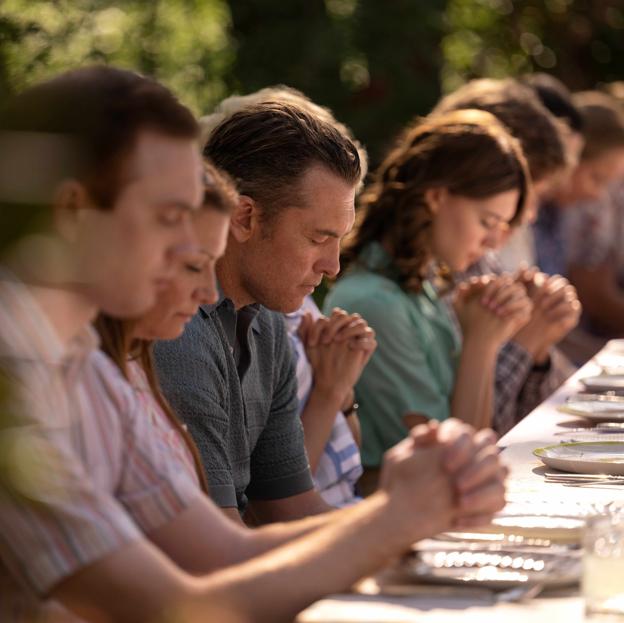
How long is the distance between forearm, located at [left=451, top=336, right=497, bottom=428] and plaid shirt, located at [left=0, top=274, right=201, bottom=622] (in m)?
1.98

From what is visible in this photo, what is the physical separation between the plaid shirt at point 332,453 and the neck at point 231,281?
413mm

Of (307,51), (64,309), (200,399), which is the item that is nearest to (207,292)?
(64,309)

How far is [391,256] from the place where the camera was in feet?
10.9

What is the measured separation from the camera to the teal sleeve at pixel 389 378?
3.26 meters

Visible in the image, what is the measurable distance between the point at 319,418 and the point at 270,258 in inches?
22.2

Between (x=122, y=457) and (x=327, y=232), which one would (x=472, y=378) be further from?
(x=122, y=457)

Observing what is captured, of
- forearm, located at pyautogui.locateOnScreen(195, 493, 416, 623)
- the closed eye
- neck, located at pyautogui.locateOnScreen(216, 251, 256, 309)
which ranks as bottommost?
forearm, located at pyautogui.locateOnScreen(195, 493, 416, 623)

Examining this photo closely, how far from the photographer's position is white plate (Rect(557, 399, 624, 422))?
8.83 ft

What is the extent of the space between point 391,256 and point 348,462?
0.69m

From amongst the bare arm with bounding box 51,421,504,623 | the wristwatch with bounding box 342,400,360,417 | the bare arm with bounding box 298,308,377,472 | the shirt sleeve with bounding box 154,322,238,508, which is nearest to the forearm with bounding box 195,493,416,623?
the bare arm with bounding box 51,421,504,623

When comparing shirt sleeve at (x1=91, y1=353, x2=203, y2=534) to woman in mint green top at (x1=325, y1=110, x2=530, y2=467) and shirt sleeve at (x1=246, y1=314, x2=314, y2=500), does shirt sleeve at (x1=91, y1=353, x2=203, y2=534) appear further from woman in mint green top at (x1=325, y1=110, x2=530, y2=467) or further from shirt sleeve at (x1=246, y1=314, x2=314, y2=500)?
woman in mint green top at (x1=325, y1=110, x2=530, y2=467)

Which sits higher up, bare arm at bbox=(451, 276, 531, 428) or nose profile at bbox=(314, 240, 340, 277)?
nose profile at bbox=(314, 240, 340, 277)

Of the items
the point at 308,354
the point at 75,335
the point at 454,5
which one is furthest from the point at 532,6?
the point at 75,335

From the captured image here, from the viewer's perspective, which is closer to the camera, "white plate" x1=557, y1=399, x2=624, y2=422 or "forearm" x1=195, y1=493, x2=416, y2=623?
"forearm" x1=195, y1=493, x2=416, y2=623
